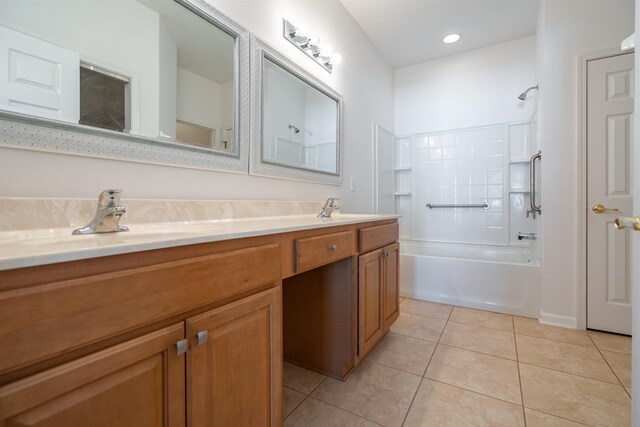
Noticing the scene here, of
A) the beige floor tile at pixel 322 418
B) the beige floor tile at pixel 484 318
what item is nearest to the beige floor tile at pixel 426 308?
the beige floor tile at pixel 484 318

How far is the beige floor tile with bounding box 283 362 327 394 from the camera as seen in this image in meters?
1.41

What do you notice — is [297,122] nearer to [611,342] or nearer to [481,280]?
[481,280]

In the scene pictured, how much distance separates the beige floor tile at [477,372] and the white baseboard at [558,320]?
2.57ft

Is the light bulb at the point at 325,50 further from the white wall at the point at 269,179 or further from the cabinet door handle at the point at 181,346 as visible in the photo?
the cabinet door handle at the point at 181,346

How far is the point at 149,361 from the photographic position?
59 centimetres

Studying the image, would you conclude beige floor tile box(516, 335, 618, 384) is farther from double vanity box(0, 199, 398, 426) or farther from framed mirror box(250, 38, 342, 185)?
framed mirror box(250, 38, 342, 185)

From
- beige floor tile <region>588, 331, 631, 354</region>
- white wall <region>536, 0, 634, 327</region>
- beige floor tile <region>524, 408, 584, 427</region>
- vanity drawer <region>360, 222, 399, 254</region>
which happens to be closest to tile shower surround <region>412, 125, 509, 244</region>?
white wall <region>536, 0, 634, 327</region>

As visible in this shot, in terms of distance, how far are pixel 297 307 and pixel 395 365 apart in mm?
650

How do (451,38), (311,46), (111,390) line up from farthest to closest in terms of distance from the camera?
1. (451,38)
2. (311,46)
3. (111,390)

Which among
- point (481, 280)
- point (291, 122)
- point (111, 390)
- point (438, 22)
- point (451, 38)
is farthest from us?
point (451, 38)

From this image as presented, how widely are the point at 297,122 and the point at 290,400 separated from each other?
158 cm

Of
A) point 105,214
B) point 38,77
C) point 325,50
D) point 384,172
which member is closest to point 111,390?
point 105,214

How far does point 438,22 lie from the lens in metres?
2.62

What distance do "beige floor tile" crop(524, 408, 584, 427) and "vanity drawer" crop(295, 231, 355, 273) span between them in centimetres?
101
